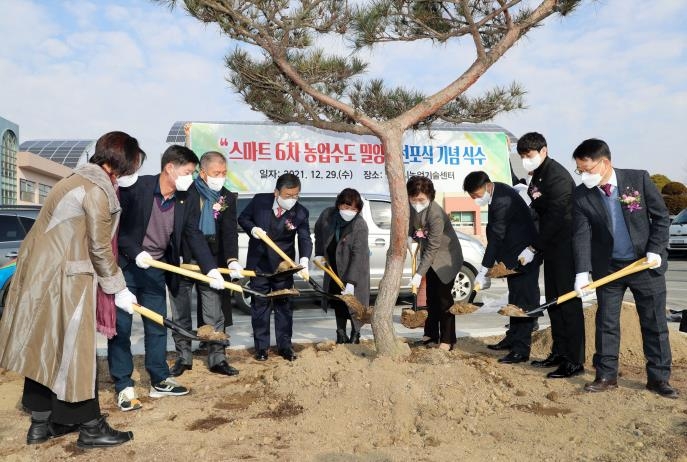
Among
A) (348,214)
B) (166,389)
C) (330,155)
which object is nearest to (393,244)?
(348,214)

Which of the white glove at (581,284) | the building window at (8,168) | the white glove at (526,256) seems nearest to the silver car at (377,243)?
the white glove at (526,256)

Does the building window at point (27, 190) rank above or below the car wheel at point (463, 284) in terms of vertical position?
above

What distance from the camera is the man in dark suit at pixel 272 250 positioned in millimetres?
4855

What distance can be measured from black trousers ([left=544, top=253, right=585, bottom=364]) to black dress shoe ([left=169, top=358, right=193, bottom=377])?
112 inches

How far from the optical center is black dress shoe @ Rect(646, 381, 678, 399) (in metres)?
3.51

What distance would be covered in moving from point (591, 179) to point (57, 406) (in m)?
3.33

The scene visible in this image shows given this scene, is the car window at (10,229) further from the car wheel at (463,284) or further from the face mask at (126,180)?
the car wheel at (463,284)

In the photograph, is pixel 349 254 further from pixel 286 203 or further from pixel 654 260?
pixel 654 260

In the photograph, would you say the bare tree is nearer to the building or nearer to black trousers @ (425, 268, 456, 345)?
black trousers @ (425, 268, 456, 345)

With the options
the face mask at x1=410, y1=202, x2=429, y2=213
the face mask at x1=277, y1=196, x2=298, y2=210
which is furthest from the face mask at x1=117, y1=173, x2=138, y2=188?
the face mask at x1=410, y1=202, x2=429, y2=213

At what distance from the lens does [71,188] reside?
9.01 ft

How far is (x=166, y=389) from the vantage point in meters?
3.80

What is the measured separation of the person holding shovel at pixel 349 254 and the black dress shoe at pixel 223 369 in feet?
3.81

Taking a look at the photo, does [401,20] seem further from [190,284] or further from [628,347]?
[628,347]
